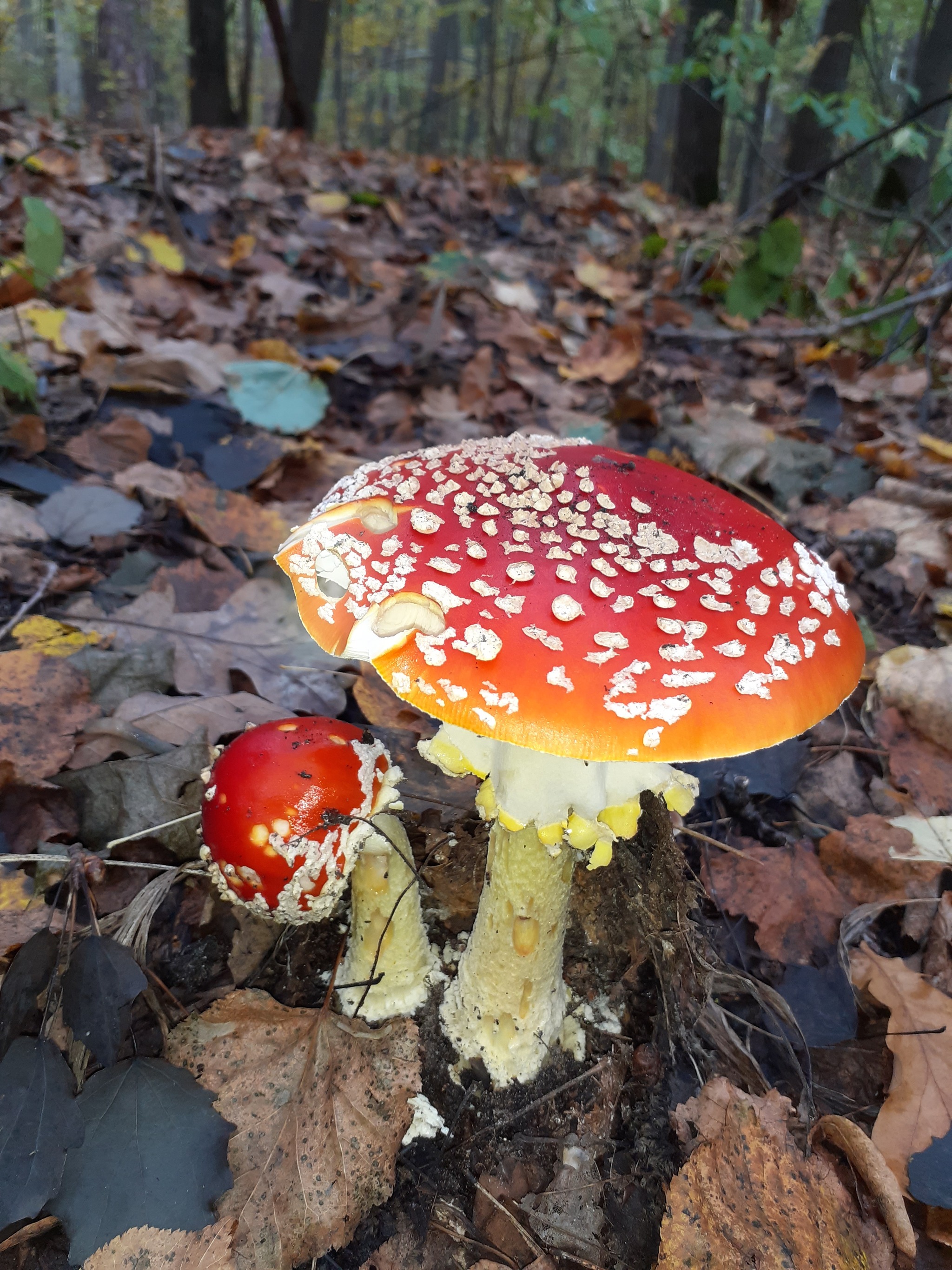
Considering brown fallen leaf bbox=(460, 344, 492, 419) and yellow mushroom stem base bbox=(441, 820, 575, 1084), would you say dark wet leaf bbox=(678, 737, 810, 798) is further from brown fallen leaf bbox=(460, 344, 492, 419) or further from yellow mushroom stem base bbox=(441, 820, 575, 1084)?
brown fallen leaf bbox=(460, 344, 492, 419)

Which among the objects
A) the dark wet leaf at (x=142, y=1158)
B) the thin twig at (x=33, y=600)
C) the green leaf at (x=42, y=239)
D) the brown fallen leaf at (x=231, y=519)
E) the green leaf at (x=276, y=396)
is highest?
the green leaf at (x=42, y=239)

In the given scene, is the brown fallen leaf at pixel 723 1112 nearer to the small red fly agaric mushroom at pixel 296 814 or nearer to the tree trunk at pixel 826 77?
the small red fly agaric mushroom at pixel 296 814

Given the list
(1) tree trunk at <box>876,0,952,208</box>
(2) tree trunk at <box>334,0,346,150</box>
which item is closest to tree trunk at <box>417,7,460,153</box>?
(2) tree trunk at <box>334,0,346,150</box>

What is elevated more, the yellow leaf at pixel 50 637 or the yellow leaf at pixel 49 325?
the yellow leaf at pixel 49 325

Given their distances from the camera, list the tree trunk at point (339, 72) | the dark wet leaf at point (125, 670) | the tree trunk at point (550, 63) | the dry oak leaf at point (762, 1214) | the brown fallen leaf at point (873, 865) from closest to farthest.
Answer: the dry oak leaf at point (762, 1214) < the brown fallen leaf at point (873, 865) < the dark wet leaf at point (125, 670) < the tree trunk at point (550, 63) < the tree trunk at point (339, 72)

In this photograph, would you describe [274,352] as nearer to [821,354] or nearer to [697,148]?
[821,354]

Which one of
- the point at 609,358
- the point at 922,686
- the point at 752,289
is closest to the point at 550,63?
the point at 752,289

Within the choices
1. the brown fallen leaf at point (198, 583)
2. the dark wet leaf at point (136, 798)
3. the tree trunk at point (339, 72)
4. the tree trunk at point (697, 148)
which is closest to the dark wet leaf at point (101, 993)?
the dark wet leaf at point (136, 798)
